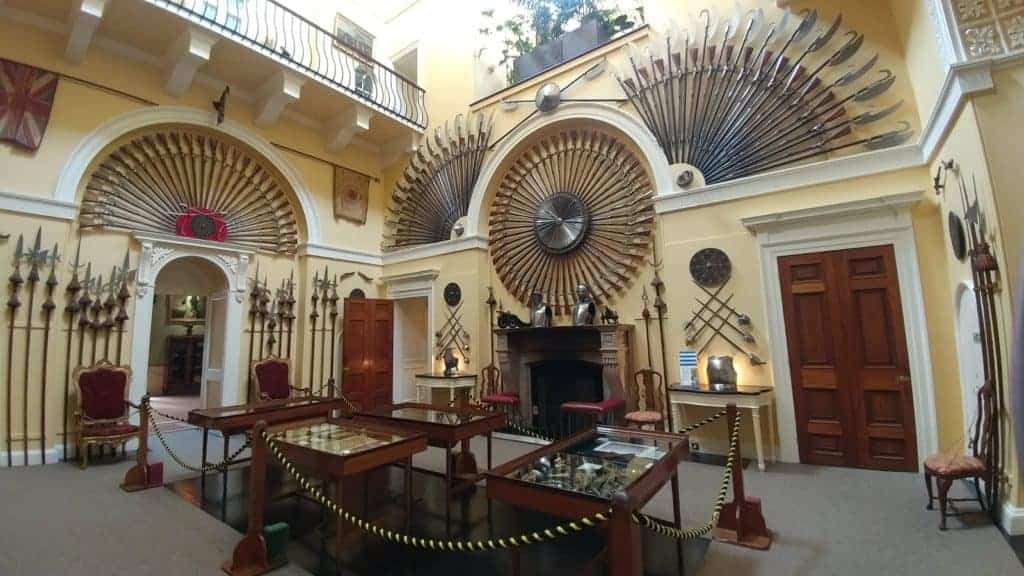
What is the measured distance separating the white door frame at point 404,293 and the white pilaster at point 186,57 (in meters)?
3.76

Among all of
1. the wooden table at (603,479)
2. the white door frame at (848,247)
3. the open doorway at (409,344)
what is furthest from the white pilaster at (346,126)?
the wooden table at (603,479)

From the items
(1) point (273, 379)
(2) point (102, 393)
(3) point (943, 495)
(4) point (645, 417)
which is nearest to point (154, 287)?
(2) point (102, 393)

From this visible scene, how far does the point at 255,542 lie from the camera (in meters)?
2.49

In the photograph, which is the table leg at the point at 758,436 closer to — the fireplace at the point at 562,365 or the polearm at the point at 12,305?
the fireplace at the point at 562,365

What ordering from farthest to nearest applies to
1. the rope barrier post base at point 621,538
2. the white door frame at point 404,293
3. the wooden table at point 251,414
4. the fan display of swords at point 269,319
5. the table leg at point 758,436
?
1. the white door frame at point 404,293
2. the fan display of swords at point 269,319
3. the table leg at point 758,436
4. the wooden table at point 251,414
5. the rope barrier post base at point 621,538

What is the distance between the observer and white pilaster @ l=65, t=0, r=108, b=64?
459cm

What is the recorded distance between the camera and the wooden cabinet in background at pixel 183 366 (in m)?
11.4

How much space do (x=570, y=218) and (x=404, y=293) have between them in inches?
128

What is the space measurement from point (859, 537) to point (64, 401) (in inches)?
285

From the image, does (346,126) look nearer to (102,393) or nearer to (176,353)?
(102,393)

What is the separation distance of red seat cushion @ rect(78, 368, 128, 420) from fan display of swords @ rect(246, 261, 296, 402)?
4.77 feet

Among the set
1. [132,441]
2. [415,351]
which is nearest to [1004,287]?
[415,351]

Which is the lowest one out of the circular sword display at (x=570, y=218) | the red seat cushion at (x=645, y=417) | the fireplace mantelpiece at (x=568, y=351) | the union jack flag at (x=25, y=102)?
the red seat cushion at (x=645, y=417)

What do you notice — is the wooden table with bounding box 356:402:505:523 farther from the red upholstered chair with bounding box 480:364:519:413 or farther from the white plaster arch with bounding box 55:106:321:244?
the white plaster arch with bounding box 55:106:321:244
